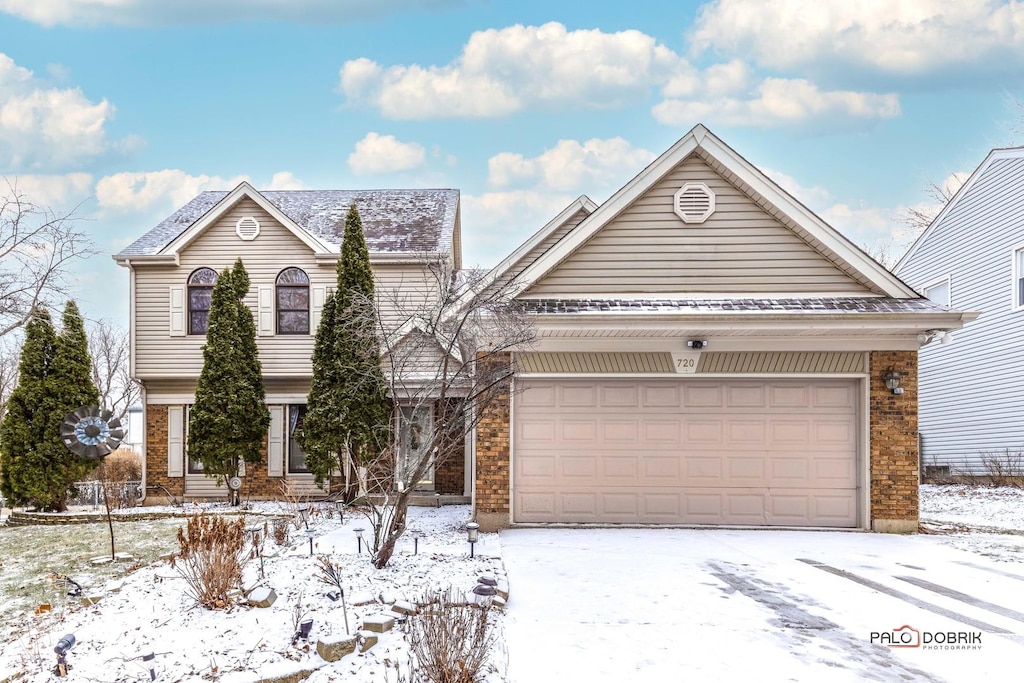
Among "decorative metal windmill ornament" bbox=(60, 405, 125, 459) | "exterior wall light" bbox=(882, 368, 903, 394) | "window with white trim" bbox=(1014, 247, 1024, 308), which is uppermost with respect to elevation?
"window with white trim" bbox=(1014, 247, 1024, 308)

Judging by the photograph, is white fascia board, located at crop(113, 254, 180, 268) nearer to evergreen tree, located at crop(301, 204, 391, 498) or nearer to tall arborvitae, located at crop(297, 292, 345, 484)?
tall arborvitae, located at crop(297, 292, 345, 484)

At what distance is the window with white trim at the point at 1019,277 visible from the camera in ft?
54.1

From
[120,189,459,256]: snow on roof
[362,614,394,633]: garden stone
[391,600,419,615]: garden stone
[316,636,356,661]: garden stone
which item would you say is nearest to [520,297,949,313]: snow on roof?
[391,600,419,615]: garden stone

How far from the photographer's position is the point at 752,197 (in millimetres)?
10711

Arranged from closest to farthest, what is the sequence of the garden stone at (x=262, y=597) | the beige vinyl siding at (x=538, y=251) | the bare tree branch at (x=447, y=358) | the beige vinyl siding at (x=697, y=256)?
the garden stone at (x=262, y=597)
the bare tree branch at (x=447, y=358)
the beige vinyl siding at (x=697, y=256)
the beige vinyl siding at (x=538, y=251)

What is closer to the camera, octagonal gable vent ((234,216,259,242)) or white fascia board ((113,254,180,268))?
white fascia board ((113,254,180,268))

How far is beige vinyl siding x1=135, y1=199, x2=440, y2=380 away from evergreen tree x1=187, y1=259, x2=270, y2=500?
1016mm

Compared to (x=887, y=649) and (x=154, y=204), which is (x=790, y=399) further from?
(x=154, y=204)

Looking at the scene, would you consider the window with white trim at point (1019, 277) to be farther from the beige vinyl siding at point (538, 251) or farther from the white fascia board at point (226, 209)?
the white fascia board at point (226, 209)

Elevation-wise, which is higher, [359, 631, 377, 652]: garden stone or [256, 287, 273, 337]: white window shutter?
[256, 287, 273, 337]: white window shutter

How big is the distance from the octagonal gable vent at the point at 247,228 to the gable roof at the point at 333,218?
42 centimetres

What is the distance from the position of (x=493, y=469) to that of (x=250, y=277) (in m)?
9.01

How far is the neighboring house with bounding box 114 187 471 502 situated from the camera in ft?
53.7

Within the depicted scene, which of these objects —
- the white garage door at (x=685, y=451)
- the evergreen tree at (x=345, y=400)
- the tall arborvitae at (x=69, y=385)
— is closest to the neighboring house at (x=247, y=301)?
the tall arborvitae at (x=69, y=385)
